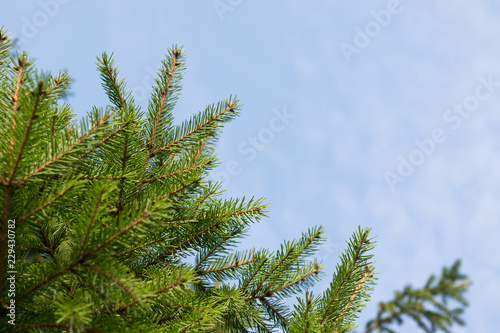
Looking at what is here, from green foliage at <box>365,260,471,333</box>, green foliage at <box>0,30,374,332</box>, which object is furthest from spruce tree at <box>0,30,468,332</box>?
green foliage at <box>365,260,471,333</box>

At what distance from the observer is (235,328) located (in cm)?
257

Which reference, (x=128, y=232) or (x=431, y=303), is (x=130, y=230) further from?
(x=431, y=303)

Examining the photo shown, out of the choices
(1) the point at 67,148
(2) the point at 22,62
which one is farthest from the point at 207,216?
(2) the point at 22,62

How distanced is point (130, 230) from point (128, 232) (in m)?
0.01

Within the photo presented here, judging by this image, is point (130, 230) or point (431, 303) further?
point (431, 303)

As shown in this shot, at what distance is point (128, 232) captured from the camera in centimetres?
170

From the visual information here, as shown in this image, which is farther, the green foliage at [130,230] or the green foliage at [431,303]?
the green foliage at [431,303]

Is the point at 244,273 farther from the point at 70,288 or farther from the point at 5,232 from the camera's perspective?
the point at 5,232

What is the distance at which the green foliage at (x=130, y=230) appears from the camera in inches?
67.2

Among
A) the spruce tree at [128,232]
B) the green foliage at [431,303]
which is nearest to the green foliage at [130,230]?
the spruce tree at [128,232]

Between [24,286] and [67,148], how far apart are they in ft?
2.04

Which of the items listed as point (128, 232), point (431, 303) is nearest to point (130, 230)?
point (128, 232)

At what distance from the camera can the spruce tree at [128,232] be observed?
1.71 metres

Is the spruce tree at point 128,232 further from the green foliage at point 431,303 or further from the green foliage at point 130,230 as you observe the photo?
the green foliage at point 431,303
